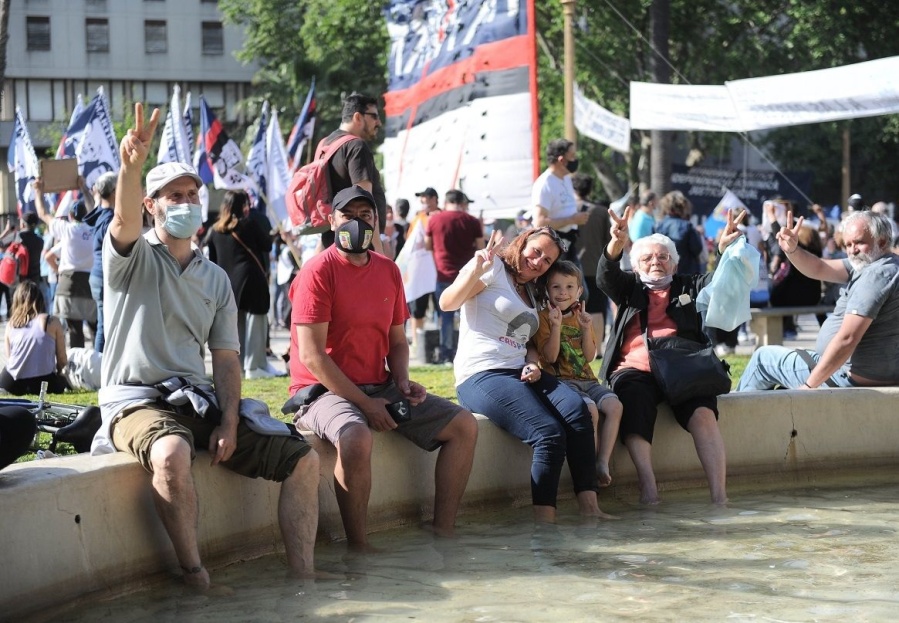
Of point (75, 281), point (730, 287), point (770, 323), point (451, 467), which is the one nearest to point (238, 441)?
point (451, 467)

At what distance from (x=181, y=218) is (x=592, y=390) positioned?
281cm

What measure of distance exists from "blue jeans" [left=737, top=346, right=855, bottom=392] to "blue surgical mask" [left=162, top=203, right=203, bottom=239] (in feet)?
13.4

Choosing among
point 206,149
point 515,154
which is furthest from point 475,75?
point 206,149

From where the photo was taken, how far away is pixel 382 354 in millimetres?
6684

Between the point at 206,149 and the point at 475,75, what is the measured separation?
6847mm

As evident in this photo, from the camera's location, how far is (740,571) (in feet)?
19.2

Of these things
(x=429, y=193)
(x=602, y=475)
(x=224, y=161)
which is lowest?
(x=602, y=475)

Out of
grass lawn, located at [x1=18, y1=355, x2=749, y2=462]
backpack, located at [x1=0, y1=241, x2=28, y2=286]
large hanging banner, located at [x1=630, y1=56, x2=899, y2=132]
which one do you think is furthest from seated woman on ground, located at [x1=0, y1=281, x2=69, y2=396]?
backpack, located at [x1=0, y1=241, x2=28, y2=286]

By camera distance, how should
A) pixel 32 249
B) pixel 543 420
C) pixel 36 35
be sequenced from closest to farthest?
1. pixel 543 420
2. pixel 32 249
3. pixel 36 35

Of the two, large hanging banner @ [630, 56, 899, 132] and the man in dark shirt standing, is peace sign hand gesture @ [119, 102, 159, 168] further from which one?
large hanging banner @ [630, 56, 899, 132]

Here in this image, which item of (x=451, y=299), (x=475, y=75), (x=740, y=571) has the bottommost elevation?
(x=740, y=571)

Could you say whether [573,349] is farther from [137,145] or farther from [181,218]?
[137,145]

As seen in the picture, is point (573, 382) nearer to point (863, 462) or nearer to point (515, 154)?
point (863, 462)

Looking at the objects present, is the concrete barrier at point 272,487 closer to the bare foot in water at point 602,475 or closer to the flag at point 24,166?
the bare foot in water at point 602,475
